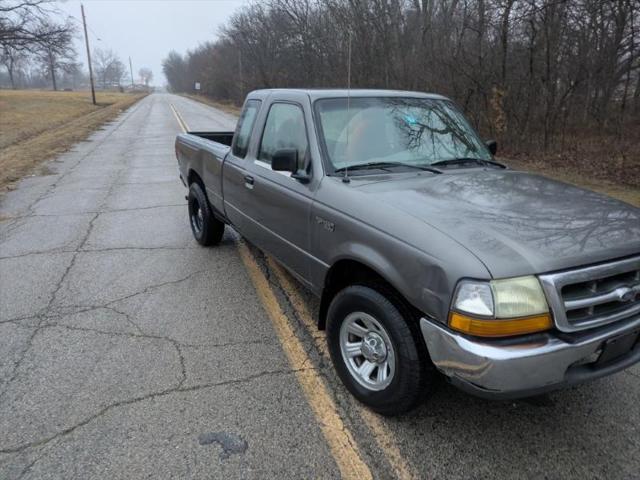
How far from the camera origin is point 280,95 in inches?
163

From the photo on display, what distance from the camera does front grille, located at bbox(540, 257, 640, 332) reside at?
2174 mm

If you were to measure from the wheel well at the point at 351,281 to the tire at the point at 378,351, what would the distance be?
0.03 metres

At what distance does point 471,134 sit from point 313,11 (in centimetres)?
2390

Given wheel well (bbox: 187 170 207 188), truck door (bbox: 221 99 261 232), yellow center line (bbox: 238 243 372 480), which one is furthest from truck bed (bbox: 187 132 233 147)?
yellow center line (bbox: 238 243 372 480)

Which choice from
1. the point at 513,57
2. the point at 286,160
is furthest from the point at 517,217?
the point at 513,57

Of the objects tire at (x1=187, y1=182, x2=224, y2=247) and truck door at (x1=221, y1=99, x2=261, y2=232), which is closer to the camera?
truck door at (x1=221, y1=99, x2=261, y2=232)

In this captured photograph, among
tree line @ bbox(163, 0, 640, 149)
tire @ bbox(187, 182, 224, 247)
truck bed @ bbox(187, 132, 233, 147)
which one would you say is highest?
tree line @ bbox(163, 0, 640, 149)

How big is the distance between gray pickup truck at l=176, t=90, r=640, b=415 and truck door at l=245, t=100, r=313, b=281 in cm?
2

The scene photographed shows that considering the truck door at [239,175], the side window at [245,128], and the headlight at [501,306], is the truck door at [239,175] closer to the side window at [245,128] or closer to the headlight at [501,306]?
the side window at [245,128]

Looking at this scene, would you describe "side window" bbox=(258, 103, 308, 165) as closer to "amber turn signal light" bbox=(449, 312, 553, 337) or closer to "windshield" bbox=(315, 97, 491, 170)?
"windshield" bbox=(315, 97, 491, 170)

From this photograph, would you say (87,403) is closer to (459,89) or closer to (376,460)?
(376,460)

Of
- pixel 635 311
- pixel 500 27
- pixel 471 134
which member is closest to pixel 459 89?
pixel 500 27

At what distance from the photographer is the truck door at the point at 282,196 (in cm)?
341

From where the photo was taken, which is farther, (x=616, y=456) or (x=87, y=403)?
(x=87, y=403)
